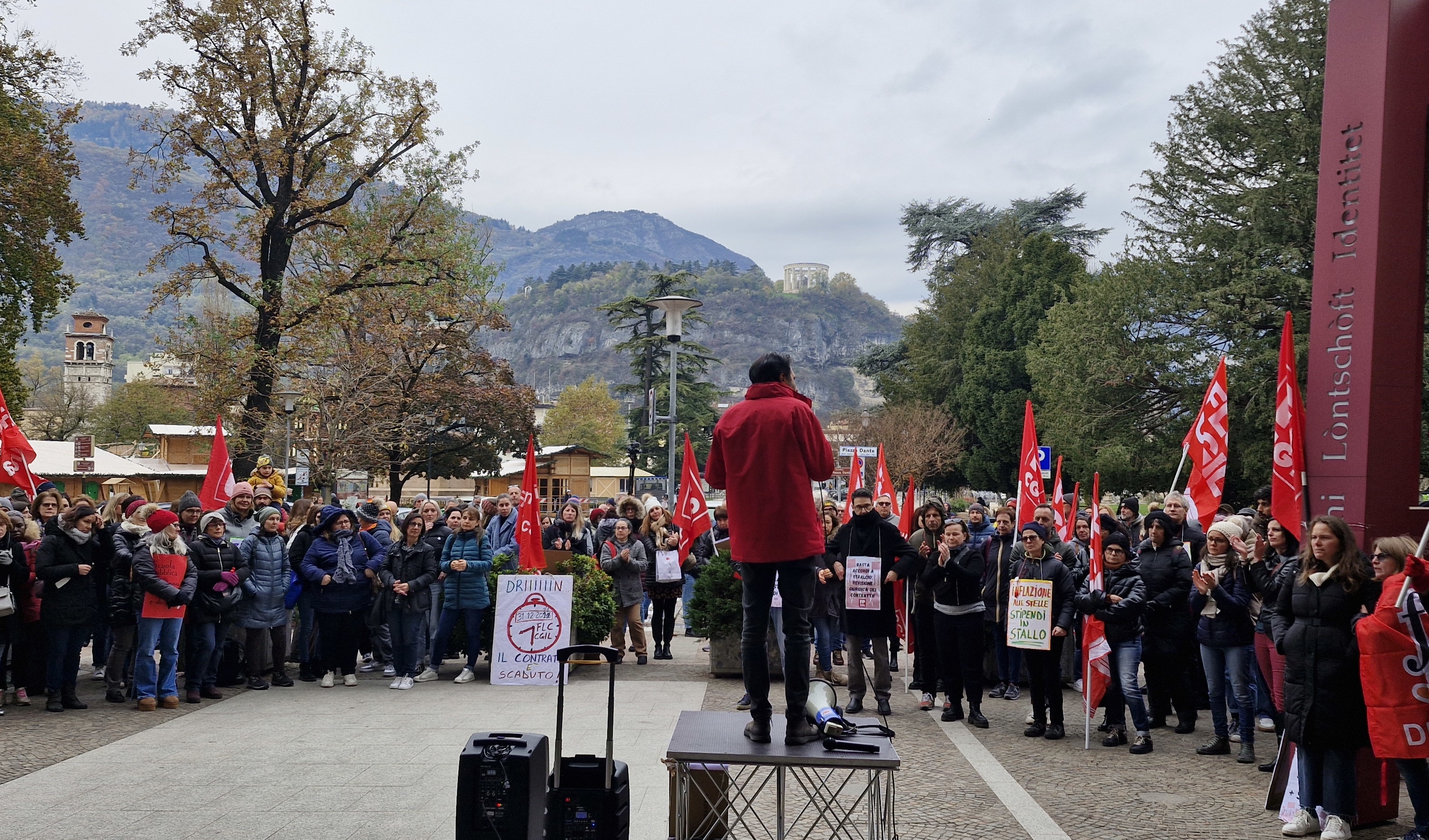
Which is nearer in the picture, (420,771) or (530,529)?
(420,771)

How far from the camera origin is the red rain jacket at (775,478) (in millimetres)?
5781

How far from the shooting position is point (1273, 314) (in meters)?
31.3

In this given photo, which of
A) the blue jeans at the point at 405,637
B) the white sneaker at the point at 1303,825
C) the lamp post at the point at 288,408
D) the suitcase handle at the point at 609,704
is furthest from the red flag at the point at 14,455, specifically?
the lamp post at the point at 288,408

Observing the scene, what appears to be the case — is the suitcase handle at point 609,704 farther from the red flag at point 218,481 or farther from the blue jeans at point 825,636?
the red flag at point 218,481

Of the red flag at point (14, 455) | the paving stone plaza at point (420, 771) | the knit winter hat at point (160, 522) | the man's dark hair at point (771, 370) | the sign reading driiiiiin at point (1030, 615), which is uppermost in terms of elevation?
the man's dark hair at point (771, 370)

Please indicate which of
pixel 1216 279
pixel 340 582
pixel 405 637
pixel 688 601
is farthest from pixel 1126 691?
pixel 1216 279

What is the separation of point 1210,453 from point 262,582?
909 cm

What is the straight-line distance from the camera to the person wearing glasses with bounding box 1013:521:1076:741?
995 cm

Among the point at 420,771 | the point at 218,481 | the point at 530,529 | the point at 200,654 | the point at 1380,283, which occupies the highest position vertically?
the point at 1380,283

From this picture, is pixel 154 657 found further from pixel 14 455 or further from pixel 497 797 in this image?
pixel 497 797

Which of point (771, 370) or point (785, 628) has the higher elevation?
point (771, 370)

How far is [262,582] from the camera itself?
11.7 meters

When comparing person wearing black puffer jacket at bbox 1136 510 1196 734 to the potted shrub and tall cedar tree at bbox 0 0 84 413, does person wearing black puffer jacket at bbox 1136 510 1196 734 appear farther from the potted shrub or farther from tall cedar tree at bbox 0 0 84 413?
tall cedar tree at bbox 0 0 84 413

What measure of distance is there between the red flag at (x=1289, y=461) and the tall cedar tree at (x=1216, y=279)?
23.2 metres
